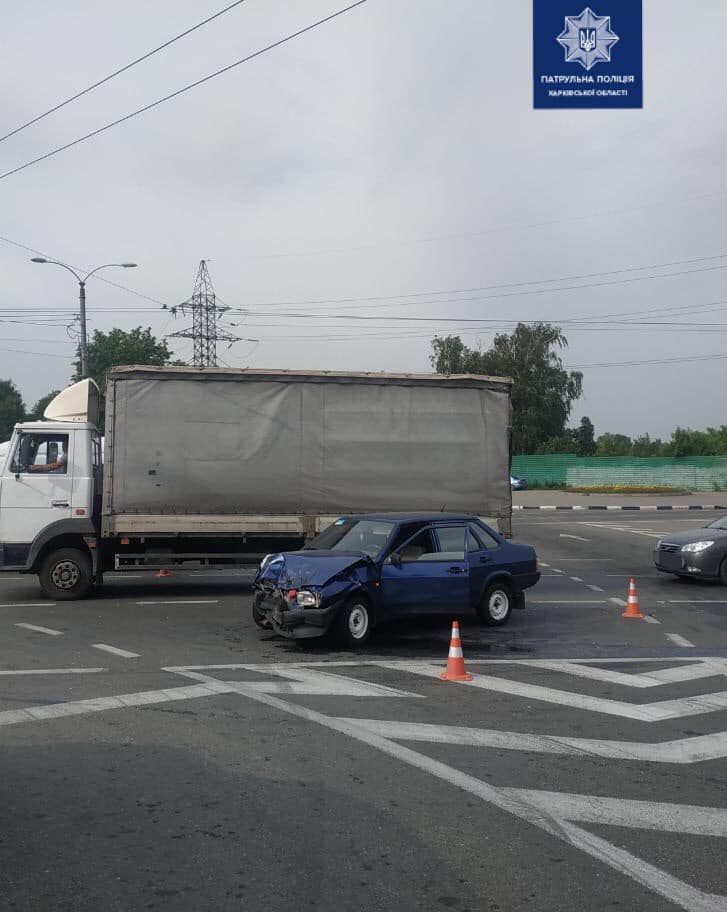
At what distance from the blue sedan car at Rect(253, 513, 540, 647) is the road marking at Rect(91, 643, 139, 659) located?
1.57 meters

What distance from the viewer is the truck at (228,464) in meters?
15.2

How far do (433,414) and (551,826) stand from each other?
36.8 ft

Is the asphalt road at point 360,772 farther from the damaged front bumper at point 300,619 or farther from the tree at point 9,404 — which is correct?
the tree at point 9,404

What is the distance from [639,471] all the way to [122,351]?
98.2ft

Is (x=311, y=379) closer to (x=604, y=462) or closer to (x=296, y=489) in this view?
(x=296, y=489)

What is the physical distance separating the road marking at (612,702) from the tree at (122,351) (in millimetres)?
38831

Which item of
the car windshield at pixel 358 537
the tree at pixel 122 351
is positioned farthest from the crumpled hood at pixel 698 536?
the tree at pixel 122 351

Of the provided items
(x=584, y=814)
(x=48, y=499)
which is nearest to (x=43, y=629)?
(x=48, y=499)

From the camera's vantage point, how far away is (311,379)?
52.9 ft

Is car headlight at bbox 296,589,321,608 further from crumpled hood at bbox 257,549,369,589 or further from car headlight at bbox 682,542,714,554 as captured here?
car headlight at bbox 682,542,714,554

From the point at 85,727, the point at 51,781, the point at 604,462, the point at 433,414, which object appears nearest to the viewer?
the point at 51,781

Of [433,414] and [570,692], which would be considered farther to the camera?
Answer: [433,414]

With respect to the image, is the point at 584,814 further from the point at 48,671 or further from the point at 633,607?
the point at 633,607

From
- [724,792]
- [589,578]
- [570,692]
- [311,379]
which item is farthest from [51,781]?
[589,578]
